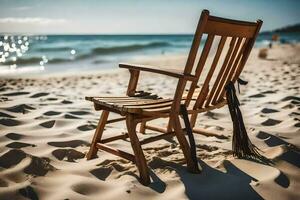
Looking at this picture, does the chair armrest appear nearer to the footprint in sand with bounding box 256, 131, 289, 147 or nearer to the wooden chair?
the wooden chair

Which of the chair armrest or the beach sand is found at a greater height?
the chair armrest

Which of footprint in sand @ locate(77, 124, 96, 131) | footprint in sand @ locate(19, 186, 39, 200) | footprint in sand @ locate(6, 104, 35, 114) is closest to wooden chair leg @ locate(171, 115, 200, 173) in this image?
footprint in sand @ locate(19, 186, 39, 200)

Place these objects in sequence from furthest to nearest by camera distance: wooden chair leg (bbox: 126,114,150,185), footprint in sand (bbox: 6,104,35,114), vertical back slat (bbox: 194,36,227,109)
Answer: footprint in sand (bbox: 6,104,35,114) < vertical back slat (bbox: 194,36,227,109) < wooden chair leg (bbox: 126,114,150,185)

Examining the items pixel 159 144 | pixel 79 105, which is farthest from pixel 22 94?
pixel 159 144

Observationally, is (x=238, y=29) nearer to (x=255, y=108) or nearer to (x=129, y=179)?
(x=129, y=179)

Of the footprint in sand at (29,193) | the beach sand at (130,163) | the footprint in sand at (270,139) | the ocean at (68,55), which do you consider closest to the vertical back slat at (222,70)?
the beach sand at (130,163)

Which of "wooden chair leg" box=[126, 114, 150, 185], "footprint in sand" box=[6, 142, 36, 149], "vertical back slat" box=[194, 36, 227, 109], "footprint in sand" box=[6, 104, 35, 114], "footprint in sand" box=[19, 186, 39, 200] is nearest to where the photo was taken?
"footprint in sand" box=[19, 186, 39, 200]

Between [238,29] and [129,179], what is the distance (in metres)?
1.35

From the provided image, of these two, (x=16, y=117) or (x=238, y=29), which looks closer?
(x=238, y=29)

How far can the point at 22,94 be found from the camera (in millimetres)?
5375

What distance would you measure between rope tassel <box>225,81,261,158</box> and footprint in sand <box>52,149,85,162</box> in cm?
132

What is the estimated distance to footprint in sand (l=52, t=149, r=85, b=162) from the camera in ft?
9.23

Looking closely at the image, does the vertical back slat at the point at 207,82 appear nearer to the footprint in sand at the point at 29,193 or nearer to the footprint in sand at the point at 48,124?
the footprint in sand at the point at 29,193

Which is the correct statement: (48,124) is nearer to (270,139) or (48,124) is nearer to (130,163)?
(130,163)
